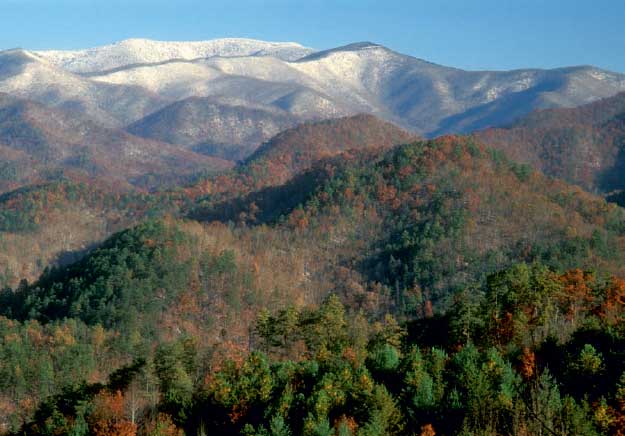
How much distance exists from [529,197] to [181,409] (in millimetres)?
119170

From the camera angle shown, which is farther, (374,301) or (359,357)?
(374,301)

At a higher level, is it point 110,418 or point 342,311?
point 342,311

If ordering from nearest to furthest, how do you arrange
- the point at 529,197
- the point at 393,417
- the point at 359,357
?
the point at 393,417, the point at 359,357, the point at 529,197

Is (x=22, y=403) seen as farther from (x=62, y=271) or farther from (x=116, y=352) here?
(x=62, y=271)

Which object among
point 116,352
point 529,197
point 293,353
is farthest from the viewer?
point 529,197

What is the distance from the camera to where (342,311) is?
77688mm

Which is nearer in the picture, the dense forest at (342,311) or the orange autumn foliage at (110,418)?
the dense forest at (342,311)

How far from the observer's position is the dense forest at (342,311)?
43.0 meters

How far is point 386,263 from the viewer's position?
447 ft

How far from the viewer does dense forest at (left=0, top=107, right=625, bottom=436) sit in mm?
43031

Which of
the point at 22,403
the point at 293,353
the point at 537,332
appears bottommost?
the point at 22,403

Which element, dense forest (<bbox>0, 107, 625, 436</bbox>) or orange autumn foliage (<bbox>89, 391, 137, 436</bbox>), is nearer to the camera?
dense forest (<bbox>0, 107, 625, 436</bbox>)

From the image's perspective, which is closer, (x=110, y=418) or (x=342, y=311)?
(x=110, y=418)

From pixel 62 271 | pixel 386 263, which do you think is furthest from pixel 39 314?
pixel 386 263
